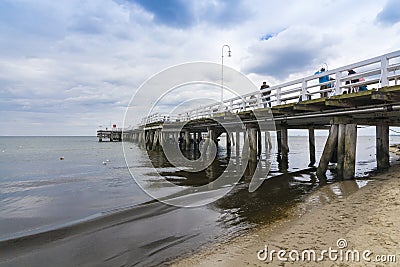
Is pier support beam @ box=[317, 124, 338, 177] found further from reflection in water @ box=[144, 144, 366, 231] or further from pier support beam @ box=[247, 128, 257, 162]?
pier support beam @ box=[247, 128, 257, 162]

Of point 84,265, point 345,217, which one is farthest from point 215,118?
point 84,265

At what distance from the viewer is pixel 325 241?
404 centimetres

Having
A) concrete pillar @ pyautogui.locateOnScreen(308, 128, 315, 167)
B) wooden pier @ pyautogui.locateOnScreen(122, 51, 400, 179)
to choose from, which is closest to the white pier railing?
wooden pier @ pyautogui.locateOnScreen(122, 51, 400, 179)

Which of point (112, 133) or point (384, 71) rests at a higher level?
point (384, 71)

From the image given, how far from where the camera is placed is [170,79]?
7945mm

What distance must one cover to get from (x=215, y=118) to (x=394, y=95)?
10.3 meters

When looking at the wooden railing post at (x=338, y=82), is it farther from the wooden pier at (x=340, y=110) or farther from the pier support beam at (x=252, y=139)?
the pier support beam at (x=252, y=139)

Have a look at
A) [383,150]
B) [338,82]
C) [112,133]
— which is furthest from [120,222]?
[112,133]

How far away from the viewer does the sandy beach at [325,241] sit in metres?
3.46

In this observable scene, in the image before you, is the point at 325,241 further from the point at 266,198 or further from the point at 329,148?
the point at 329,148

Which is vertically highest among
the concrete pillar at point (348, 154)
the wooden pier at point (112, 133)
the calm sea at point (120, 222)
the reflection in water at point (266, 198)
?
the wooden pier at point (112, 133)

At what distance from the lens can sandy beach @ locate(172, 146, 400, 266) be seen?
346 centimetres

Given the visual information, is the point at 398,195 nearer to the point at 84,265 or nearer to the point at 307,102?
the point at 307,102

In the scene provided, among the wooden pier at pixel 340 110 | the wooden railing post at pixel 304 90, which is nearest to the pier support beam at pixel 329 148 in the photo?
the wooden pier at pixel 340 110
